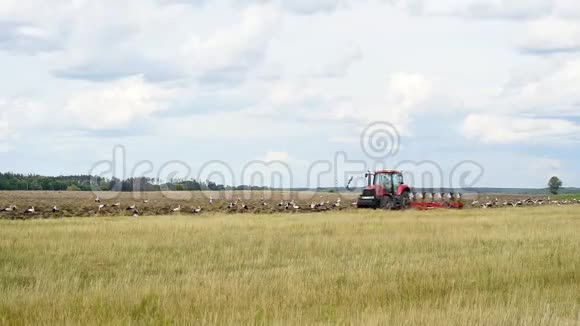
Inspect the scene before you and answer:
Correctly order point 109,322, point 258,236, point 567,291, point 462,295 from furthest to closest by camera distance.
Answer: point 258,236, point 567,291, point 462,295, point 109,322

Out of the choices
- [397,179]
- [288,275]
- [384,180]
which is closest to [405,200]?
[397,179]

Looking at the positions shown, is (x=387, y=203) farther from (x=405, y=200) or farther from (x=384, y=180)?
(x=405, y=200)

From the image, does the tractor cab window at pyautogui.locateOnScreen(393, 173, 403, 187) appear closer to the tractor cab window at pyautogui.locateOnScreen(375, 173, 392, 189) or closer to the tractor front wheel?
the tractor cab window at pyautogui.locateOnScreen(375, 173, 392, 189)

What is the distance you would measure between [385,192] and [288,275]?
27.5m

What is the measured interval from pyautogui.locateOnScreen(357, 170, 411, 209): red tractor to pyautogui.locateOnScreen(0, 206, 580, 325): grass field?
51.5ft

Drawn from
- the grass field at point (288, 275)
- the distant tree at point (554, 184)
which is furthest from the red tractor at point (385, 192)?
the distant tree at point (554, 184)

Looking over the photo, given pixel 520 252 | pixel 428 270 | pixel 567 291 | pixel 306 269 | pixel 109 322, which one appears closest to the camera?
pixel 109 322

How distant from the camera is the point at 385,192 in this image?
39688 mm

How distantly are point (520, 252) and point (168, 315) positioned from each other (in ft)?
31.5

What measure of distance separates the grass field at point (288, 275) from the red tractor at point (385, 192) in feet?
51.5

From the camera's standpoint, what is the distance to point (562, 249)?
17047mm

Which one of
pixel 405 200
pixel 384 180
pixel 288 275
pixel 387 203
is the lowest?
pixel 288 275

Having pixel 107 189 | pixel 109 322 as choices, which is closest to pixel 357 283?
pixel 109 322

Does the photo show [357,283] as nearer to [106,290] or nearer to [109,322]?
[106,290]
